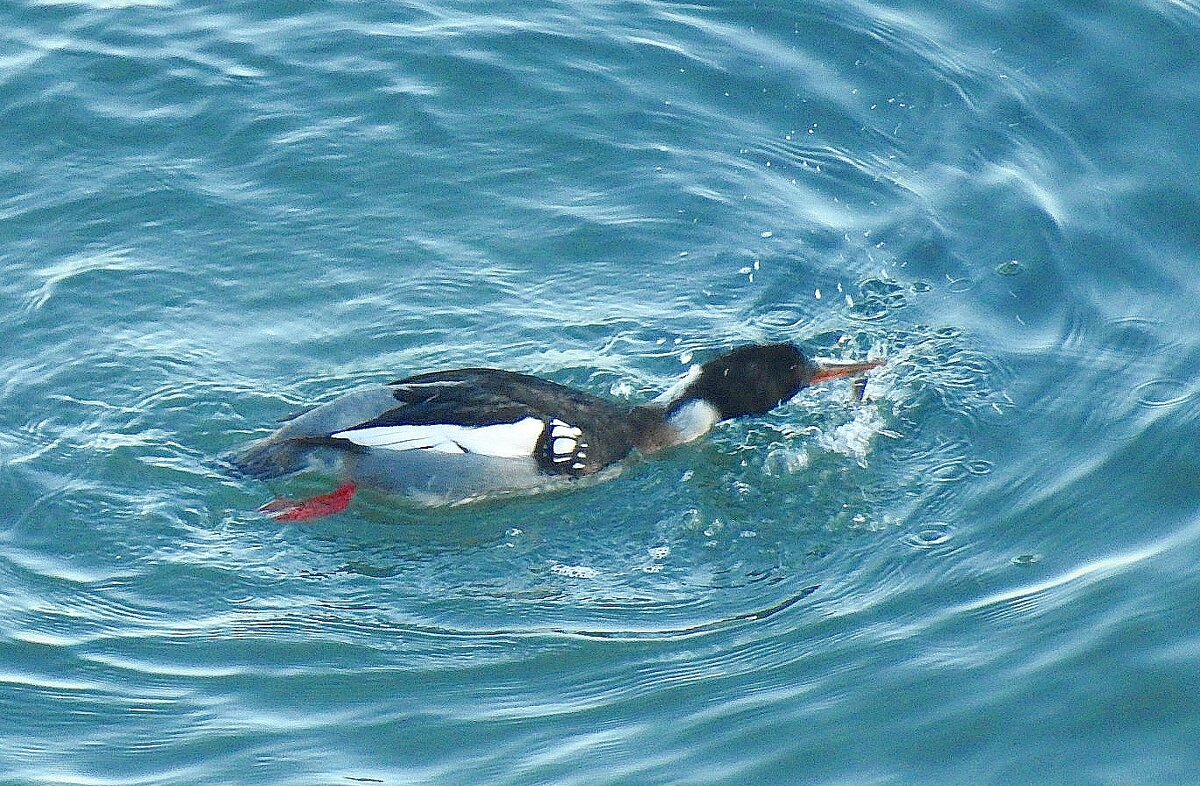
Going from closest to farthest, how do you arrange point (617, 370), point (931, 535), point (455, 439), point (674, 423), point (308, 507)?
1. point (931, 535)
2. point (308, 507)
3. point (455, 439)
4. point (674, 423)
5. point (617, 370)

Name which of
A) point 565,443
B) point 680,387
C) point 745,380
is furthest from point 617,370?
point 565,443

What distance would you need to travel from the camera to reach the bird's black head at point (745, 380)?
30.3 feet

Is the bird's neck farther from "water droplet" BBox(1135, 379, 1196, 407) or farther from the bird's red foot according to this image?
"water droplet" BBox(1135, 379, 1196, 407)

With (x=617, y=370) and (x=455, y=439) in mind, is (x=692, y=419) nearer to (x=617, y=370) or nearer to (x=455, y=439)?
(x=617, y=370)

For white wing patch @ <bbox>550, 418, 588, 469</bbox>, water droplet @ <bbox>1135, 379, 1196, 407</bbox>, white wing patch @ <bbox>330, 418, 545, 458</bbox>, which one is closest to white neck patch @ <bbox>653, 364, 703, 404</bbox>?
white wing patch @ <bbox>550, 418, 588, 469</bbox>

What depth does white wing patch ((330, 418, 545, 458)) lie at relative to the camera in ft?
28.3

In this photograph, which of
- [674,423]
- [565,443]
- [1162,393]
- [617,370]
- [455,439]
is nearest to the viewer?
[455,439]

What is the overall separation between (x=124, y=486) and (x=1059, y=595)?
4.58m

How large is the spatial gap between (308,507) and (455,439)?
0.82 meters

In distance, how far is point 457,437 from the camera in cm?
870

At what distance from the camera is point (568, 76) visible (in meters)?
12.0

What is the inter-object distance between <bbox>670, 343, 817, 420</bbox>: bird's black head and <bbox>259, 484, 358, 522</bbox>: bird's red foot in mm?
1871

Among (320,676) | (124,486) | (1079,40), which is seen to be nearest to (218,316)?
(124,486)

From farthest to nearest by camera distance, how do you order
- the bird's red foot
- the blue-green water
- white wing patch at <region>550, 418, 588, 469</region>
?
white wing patch at <region>550, 418, 588, 469</region> < the bird's red foot < the blue-green water
